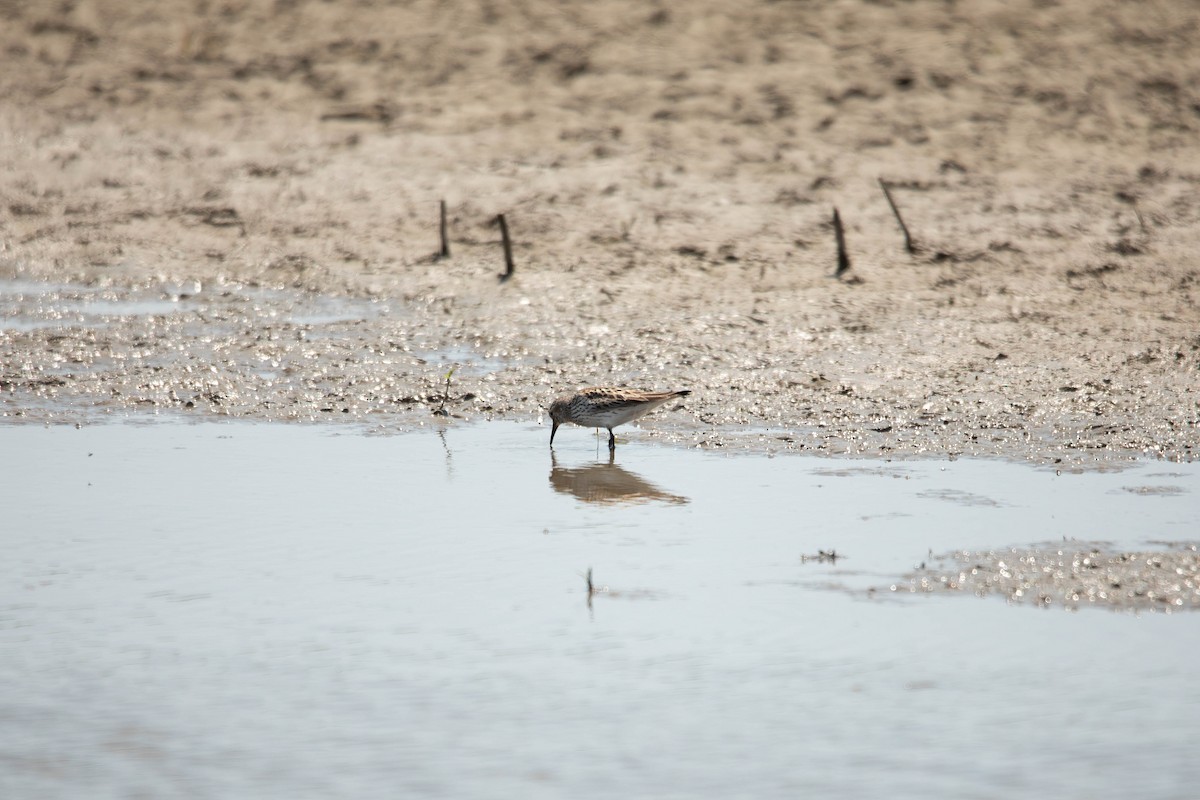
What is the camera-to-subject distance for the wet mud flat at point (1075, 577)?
21.1 feet

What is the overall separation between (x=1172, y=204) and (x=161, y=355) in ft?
30.4

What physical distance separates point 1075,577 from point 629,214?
8.35 meters

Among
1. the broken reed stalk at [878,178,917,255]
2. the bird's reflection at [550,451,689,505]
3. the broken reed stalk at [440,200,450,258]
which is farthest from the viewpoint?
the broken reed stalk at [440,200,450,258]

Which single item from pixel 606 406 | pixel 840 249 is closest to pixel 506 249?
pixel 840 249

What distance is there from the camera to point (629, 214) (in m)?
14.5

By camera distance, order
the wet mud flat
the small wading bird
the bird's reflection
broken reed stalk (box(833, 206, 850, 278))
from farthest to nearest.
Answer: broken reed stalk (box(833, 206, 850, 278))
the small wading bird
the bird's reflection
the wet mud flat

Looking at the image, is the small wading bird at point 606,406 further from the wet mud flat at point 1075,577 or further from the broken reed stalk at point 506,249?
the broken reed stalk at point 506,249

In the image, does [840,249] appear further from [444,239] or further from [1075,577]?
[1075,577]

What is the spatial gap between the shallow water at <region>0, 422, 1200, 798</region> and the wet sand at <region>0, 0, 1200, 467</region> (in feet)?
5.86

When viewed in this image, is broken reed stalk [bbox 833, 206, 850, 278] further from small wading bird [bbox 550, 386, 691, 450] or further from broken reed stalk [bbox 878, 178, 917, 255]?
small wading bird [bbox 550, 386, 691, 450]

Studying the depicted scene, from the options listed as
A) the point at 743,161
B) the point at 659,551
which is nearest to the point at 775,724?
the point at 659,551

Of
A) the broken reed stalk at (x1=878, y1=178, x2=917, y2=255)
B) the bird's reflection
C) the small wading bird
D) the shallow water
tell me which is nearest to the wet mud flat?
the shallow water

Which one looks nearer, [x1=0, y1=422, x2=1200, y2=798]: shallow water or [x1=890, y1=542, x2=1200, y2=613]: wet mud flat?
[x1=0, y1=422, x2=1200, y2=798]: shallow water

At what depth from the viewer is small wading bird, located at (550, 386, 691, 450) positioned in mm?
A: 9648
